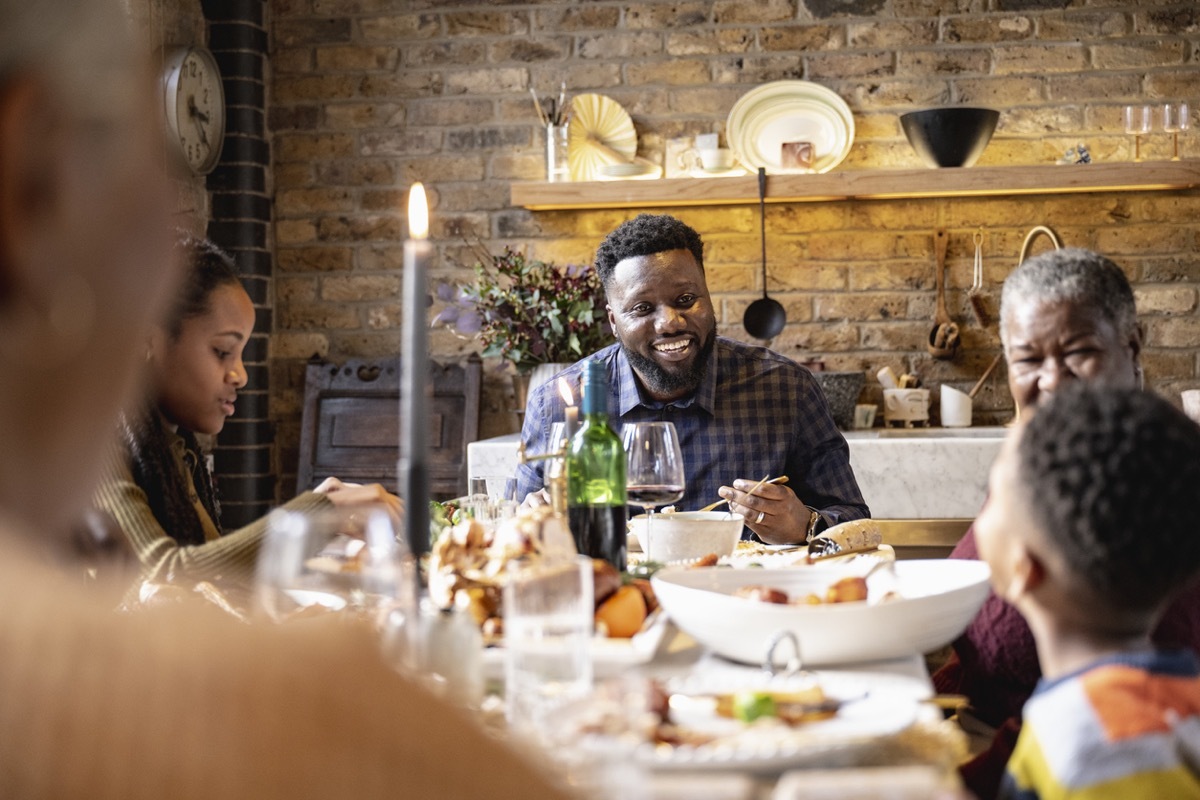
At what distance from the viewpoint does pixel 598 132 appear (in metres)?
4.12

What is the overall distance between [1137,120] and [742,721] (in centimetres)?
353

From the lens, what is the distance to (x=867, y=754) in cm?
86

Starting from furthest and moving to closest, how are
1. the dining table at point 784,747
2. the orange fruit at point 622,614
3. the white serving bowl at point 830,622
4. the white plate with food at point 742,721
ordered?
the orange fruit at point 622,614 → the white serving bowl at point 830,622 → the white plate with food at point 742,721 → the dining table at point 784,747

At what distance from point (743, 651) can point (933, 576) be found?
0.29 meters

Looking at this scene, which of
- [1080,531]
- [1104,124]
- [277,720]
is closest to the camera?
[277,720]

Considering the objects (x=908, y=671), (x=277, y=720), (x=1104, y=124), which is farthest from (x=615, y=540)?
(x=1104, y=124)

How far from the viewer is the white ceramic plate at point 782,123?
4008 mm

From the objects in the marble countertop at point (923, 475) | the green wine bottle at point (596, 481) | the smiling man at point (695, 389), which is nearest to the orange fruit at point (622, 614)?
the green wine bottle at point (596, 481)

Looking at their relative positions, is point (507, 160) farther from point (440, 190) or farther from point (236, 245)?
point (236, 245)

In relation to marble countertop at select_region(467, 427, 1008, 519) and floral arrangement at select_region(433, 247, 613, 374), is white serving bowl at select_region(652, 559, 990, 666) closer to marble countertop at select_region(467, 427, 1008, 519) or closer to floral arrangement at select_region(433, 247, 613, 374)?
marble countertop at select_region(467, 427, 1008, 519)

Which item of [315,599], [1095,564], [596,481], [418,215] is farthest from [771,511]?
[315,599]

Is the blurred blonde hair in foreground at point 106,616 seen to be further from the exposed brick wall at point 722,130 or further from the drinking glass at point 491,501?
the exposed brick wall at point 722,130

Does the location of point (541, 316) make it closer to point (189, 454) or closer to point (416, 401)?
point (189, 454)

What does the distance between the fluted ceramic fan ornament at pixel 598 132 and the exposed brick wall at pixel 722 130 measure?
0.21 ft
